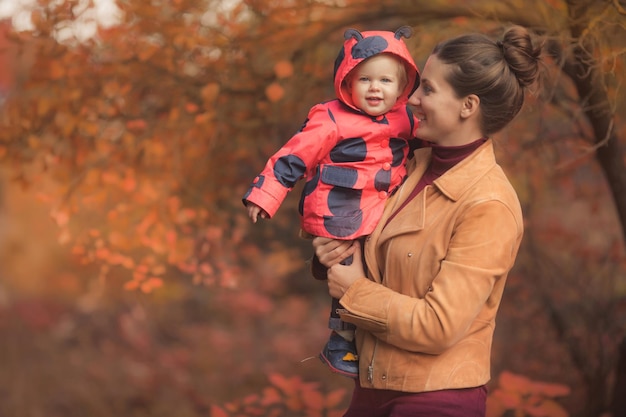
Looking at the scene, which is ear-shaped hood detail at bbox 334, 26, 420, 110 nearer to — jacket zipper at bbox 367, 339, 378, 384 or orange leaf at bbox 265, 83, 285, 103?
jacket zipper at bbox 367, 339, 378, 384

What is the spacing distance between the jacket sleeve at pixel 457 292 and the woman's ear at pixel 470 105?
0.25m

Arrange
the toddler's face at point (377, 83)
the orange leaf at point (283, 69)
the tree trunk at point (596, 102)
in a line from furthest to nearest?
the orange leaf at point (283, 69), the tree trunk at point (596, 102), the toddler's face at point (377, 83)

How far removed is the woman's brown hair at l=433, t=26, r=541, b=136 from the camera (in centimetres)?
223

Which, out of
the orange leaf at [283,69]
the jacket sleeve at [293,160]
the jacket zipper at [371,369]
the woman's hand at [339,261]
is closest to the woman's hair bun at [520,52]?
the jacket sleeve at [293,160]

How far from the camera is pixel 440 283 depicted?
2.20 metres

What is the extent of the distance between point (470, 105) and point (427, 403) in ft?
2.63

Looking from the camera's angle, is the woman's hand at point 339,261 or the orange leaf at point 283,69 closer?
the woman's hand at point 339,261

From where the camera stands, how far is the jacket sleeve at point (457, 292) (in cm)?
219

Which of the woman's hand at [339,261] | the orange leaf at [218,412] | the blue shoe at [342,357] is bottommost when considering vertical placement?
the orange leaf at [218,412]

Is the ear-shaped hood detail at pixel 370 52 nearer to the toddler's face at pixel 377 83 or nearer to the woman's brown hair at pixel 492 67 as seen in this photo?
the toddler's face at pixel 377 83

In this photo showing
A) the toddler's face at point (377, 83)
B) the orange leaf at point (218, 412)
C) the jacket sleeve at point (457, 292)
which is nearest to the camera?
the jacket sleeve at point (457, 292)

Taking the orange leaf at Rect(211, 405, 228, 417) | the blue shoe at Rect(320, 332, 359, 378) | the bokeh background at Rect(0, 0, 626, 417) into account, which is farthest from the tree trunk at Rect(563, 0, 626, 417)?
the orange leaf at Rect(211, 405, 228, 417)

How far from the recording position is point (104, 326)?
23.9 ft

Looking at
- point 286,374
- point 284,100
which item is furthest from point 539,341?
point 284,100
